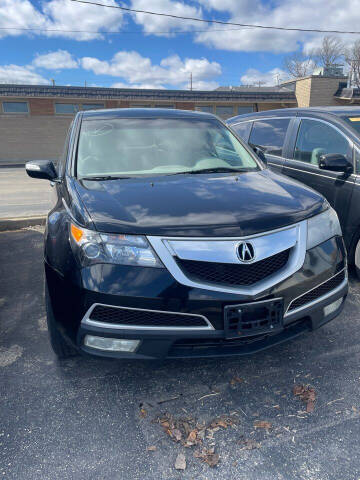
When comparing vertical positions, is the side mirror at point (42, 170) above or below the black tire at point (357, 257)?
above

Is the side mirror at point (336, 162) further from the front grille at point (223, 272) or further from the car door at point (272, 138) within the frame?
the front grille at point (223, 272)

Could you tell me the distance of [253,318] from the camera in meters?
1.88

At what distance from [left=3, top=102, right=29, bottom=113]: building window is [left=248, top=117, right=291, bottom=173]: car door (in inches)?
859

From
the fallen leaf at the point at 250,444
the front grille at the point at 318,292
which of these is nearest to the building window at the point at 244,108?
the front grille at the point at 318,292

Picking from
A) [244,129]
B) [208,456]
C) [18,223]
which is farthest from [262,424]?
[18,223]

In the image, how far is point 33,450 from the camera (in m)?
1.78

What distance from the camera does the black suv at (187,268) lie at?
182 centimetres

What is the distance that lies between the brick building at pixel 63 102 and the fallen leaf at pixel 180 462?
919 inches

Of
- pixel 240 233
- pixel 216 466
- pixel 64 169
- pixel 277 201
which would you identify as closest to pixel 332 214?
pixel 277 201

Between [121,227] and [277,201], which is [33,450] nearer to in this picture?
[121,227]

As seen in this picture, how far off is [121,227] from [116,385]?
3.44 ft

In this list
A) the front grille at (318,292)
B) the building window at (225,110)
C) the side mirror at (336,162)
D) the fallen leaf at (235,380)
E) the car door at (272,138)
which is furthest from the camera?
the building window at (225,110)

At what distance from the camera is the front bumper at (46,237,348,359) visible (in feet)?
5.89

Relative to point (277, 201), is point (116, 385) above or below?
below
